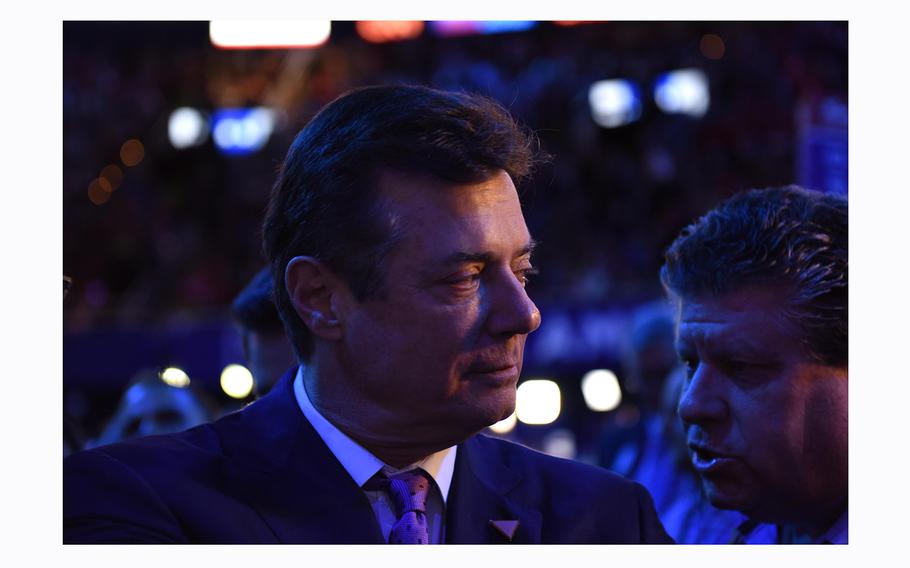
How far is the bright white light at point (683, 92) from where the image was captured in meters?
13.5

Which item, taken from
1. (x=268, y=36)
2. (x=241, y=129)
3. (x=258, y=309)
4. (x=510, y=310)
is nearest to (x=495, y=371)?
(x=510, y=310)

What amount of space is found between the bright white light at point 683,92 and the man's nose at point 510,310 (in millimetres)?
11781

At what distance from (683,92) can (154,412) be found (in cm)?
1114

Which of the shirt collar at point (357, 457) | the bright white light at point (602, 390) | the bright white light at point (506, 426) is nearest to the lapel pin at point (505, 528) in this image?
the shirt collar at point (357, 457)

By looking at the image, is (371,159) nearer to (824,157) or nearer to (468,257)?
(468,257)

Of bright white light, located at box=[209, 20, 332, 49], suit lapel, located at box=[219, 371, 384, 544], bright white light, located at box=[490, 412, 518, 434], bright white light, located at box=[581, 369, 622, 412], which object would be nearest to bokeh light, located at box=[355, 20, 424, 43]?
bright white light, located at box=[209, 20, 332, 49]

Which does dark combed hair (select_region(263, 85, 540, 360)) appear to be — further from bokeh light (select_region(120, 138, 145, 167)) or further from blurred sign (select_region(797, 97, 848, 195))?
bokeh light (select_region(120, 138, 145, 167))

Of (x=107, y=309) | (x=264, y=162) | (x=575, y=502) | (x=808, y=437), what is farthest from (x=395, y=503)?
(x=264, y=162)

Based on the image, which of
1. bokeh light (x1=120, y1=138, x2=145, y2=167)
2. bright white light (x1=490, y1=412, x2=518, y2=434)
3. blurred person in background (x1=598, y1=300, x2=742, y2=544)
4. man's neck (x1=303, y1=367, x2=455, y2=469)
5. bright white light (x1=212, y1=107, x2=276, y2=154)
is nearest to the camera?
man's neck (x1=303, y1=367, x2=455, y2=469)

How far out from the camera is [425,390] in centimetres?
200

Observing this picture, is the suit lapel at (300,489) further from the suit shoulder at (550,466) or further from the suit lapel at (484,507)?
the suit shoulder at (550,466)

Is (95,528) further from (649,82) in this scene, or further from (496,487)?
(649,82)

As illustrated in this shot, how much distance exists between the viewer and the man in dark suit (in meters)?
1.97

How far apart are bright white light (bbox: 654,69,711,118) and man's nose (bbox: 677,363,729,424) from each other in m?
11.5
